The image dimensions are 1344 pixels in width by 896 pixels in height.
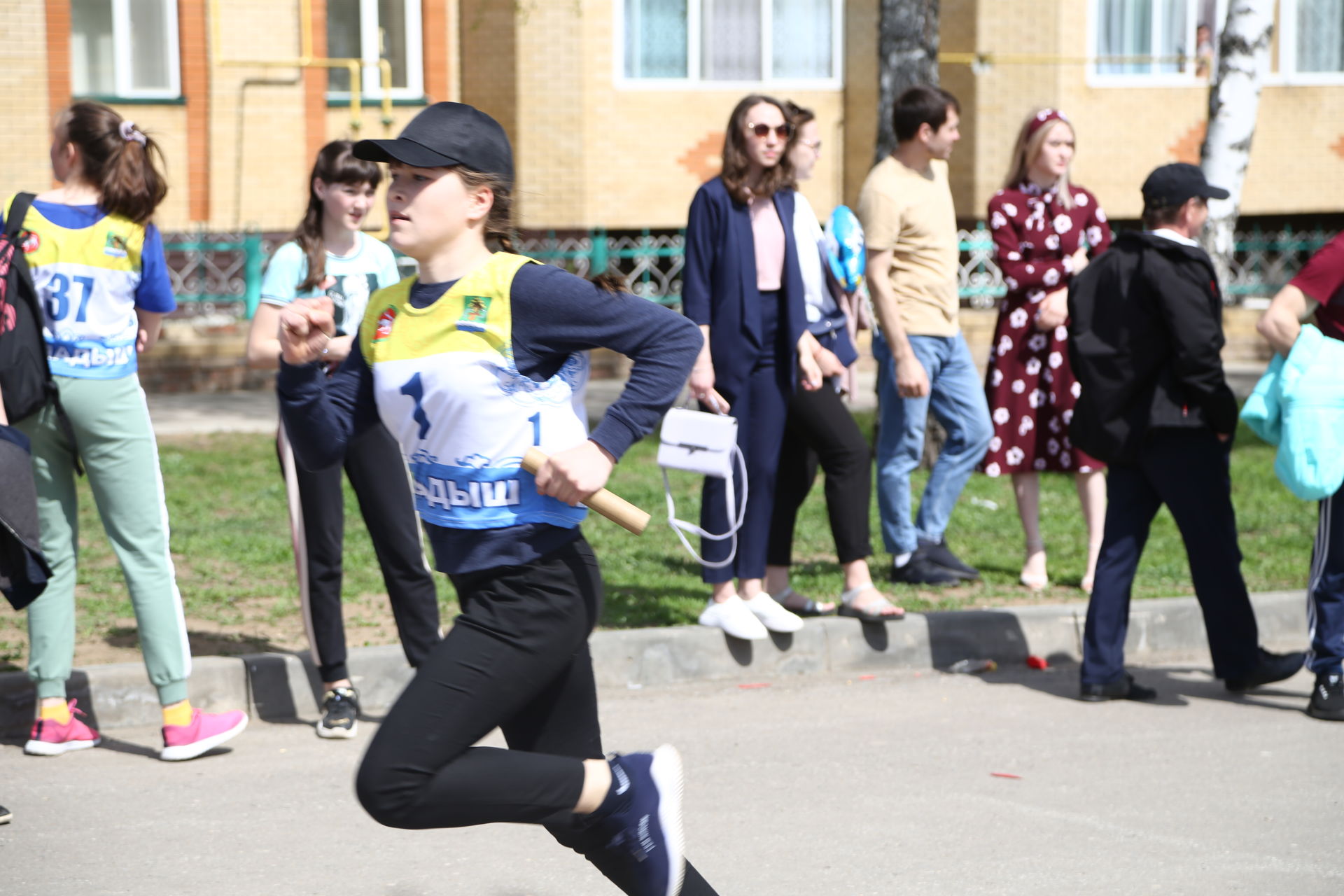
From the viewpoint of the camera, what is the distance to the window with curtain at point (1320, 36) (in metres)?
20.3

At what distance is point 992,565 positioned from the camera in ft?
25.3

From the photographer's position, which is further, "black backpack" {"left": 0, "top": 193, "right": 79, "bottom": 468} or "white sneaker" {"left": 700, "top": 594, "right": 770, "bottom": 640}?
"white sneaker" {"left": 700, "top": 594, "right": 770, "bottom": 640}

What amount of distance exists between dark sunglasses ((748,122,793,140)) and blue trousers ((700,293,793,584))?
2.01 ft

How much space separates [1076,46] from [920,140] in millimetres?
13286

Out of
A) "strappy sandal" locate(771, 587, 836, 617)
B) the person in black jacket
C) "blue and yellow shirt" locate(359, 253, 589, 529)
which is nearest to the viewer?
"blue and yellow shirt" locate(359, 253, 589, 529)

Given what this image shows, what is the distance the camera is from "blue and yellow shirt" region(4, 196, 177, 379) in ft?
16.2

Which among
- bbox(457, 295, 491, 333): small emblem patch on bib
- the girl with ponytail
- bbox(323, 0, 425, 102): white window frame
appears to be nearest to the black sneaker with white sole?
the girl with ponytail

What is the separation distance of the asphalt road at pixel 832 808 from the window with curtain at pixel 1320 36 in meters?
16.5

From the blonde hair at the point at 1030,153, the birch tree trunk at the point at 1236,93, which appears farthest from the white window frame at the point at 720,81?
the blonde hair at the point at 1030,153

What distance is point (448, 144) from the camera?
10.3 feet

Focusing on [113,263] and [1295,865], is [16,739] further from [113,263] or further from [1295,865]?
[1295,865]

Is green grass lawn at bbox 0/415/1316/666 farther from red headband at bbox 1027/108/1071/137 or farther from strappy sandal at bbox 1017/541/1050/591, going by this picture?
red headband at bbox 1027/108/1071/137

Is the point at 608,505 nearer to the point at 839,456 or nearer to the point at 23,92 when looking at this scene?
the point at 839,456

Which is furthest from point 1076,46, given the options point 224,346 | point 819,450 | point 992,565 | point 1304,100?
point 819,450
